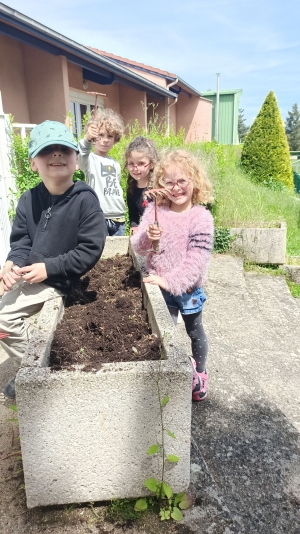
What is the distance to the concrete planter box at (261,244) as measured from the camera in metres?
5.67

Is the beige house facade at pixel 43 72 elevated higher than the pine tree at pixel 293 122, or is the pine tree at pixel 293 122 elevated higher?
the pine tree at pixel 293 122

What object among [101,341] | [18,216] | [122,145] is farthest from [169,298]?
[122,145]

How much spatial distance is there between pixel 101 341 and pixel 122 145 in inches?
165

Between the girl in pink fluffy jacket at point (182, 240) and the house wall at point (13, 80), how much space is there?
651 cm

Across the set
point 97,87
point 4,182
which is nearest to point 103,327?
point 4,182

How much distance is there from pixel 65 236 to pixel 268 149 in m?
10.8

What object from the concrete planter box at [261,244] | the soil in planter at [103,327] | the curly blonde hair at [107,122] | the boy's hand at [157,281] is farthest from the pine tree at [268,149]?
the boy's hand at [157,281]

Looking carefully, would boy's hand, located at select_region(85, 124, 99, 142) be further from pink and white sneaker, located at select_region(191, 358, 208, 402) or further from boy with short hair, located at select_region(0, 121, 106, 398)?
pink and white sneaker, located at select_region(191, 358, 208, 402)

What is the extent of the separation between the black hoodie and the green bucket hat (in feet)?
0.94

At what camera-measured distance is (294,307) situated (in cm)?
445

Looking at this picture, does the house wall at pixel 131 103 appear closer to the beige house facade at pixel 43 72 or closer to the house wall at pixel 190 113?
the beige house facade at pixel 43 72

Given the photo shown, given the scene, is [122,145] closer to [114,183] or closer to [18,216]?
[114,183]

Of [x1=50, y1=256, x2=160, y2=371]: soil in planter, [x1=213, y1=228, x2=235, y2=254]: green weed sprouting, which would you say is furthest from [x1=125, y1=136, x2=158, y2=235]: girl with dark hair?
[x1=213, y1=228, x2=235, y2=254]: green weed sprouting

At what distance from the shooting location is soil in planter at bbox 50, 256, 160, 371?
1.80 m
